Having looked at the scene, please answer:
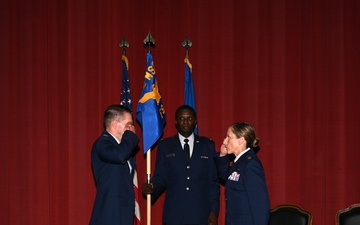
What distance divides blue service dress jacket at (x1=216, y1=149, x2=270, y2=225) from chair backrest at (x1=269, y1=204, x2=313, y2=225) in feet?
4.07

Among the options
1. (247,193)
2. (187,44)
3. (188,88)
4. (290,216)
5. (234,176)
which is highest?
(187,44)

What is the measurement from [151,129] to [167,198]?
2.25 ft

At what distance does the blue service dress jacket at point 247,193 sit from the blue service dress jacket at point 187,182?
35.9 inches

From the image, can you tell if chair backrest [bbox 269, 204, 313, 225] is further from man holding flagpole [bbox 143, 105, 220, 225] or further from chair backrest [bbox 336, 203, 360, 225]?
man holding flagpole [bbox 143, 105, 220, 225]

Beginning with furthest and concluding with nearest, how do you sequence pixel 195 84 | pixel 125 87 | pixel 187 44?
1. pixel 195 84
2. pixel 187 44
3. pixel 125 87

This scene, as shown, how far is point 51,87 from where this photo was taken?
5.04 meters

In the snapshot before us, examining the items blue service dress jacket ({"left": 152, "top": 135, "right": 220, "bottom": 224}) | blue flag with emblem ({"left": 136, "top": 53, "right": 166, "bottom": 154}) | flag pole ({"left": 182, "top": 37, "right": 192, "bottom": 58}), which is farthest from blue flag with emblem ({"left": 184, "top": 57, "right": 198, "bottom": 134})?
blue service dress jacket ({"left": 152, "top": 135, "right": 220, "bottom": 224})

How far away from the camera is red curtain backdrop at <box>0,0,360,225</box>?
16.5 ft

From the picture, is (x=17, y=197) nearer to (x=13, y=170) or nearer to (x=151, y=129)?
(x=13, y=170)

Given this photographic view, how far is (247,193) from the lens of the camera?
301 centimetres

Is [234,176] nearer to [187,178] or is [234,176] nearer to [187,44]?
[187,178]

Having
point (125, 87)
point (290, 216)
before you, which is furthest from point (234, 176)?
point (125, 87)

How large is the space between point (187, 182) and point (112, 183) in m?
1.01

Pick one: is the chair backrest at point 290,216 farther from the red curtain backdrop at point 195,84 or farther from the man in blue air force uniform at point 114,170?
the man in blue air force uniform at point 114,170
